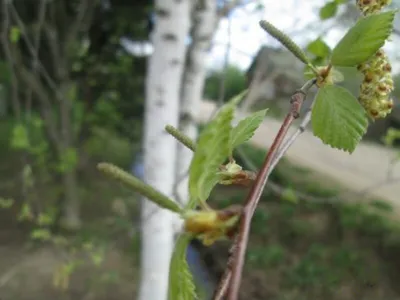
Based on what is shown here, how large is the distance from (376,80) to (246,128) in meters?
0.05

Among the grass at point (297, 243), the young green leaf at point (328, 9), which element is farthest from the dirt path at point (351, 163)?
the young green leaf at point (328, 9)

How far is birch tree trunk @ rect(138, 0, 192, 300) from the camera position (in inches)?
54.4

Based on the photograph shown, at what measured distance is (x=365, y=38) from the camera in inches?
7.2

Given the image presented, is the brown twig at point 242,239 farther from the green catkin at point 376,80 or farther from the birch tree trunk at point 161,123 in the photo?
the birch tree trunk at point 161,123

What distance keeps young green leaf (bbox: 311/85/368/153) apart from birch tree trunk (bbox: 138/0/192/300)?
3.73 feet

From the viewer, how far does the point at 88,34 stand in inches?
120

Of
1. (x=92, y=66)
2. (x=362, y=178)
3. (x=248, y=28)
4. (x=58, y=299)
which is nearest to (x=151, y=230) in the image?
(x=248, y=28)

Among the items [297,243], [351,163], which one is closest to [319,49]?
[297,243]

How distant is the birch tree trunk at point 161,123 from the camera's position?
138 centimetres

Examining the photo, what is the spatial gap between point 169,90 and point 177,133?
4.15 feet

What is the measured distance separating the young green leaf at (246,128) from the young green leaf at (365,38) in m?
0.04

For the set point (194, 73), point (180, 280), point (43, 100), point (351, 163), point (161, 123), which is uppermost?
point (351, 163)

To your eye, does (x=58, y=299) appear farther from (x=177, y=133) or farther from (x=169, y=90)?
(x=177, y=133)

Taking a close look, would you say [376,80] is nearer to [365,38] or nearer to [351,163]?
[365,38]
